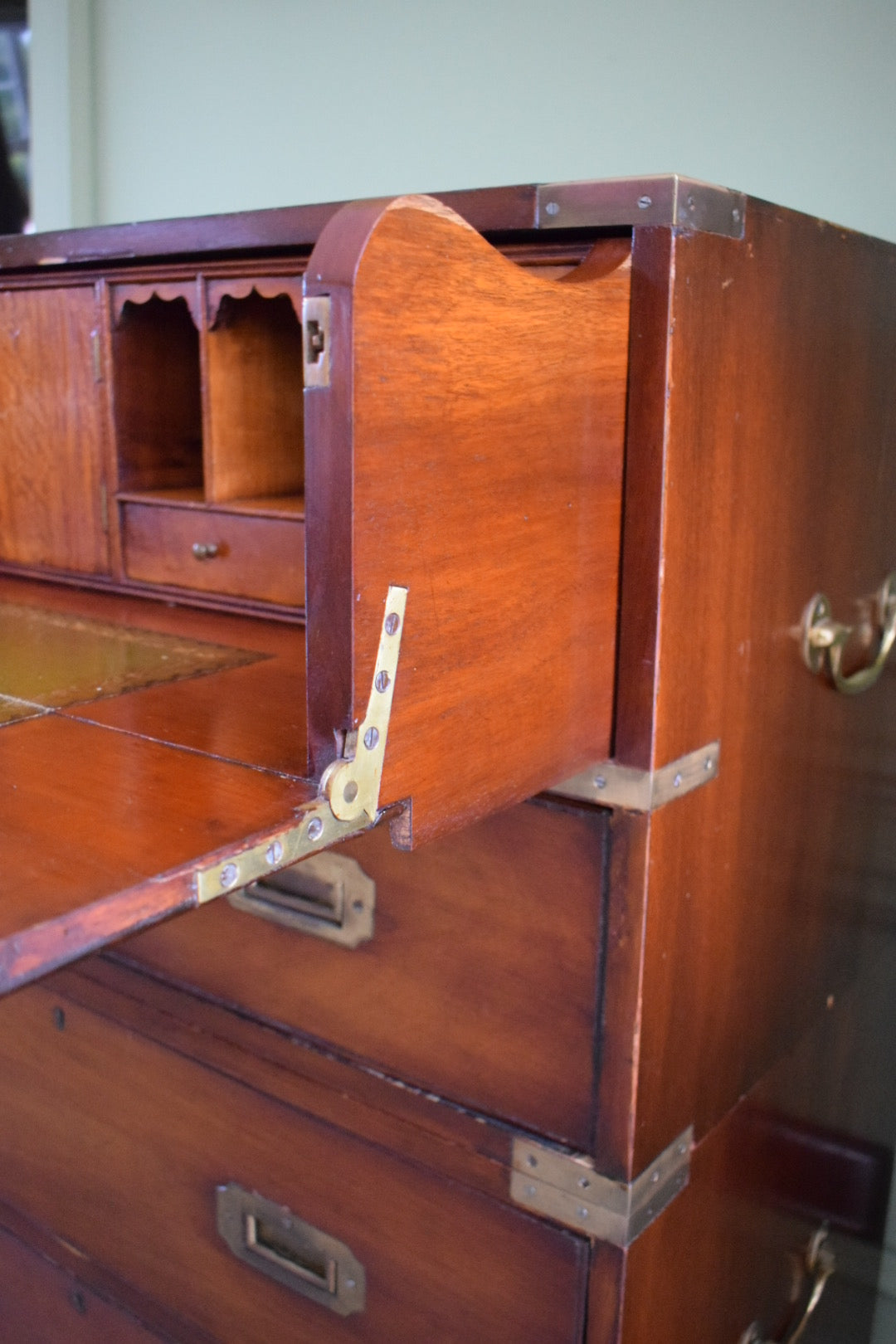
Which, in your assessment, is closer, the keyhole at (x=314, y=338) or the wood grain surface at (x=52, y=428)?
the keyhole at (x=314, y=338)

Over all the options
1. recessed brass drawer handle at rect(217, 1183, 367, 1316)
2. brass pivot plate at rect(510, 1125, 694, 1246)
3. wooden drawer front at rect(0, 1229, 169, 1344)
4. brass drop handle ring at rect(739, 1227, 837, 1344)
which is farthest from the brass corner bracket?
wooden drawer front at rect(0, 1229, 169, 1344)

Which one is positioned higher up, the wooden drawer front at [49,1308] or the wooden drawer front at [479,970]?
the wooden drawer front at [479,970]

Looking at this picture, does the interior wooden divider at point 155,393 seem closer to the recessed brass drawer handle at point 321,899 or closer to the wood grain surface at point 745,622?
the recessed brass drawer handle at point 321,899

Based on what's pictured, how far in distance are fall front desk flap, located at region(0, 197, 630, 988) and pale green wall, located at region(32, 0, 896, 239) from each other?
2.50 feet

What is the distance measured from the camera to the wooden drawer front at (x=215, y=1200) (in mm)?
979

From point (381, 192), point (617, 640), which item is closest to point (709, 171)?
point (381, 192)

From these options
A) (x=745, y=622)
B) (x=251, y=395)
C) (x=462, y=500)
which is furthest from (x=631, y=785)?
(x=251, y=395)

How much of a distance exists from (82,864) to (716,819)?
55 cm

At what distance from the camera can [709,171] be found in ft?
4.68

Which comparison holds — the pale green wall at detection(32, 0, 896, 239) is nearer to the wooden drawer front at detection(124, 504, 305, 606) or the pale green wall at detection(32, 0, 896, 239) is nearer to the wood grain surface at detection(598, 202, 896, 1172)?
the wood grain surface at detection(598, 202, 896, 1172)

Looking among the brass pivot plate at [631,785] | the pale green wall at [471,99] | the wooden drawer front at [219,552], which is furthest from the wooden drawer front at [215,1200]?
the pale green wall at [471,99]

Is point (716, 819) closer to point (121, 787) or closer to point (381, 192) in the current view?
point (121, 787)

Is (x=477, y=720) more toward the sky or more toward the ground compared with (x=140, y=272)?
more toward the ground

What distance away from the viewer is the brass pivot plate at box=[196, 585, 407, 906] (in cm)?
58
